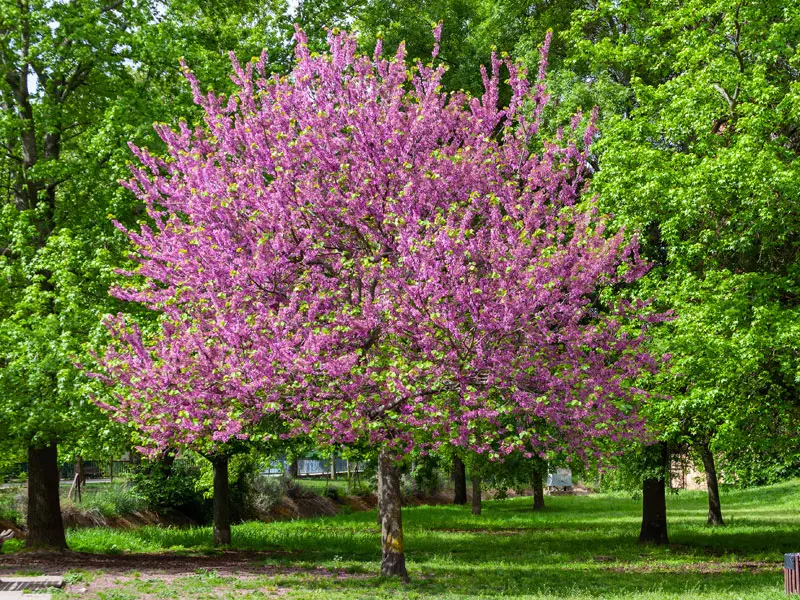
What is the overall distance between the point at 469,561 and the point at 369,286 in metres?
8.12

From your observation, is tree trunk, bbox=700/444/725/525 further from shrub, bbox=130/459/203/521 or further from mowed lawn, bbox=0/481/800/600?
shrub, bbox=130/459/203/521

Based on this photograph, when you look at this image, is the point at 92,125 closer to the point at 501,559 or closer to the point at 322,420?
the point at 322,420

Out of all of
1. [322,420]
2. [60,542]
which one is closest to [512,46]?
[322,420]

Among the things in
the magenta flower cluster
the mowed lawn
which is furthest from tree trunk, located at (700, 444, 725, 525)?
the magenta flower cluster

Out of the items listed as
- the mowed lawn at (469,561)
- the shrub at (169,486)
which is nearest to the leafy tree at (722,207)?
the mowed lawn at (469,561)

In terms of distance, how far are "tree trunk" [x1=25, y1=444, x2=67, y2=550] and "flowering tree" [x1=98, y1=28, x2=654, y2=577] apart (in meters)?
6.87

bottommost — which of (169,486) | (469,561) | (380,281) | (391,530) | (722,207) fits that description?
(469,561)

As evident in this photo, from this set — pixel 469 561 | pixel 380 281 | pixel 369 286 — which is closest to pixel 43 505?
pixel 469 561

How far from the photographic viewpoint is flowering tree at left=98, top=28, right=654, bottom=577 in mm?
12789

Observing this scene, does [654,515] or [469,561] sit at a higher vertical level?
[654,515]

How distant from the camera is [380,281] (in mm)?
13938

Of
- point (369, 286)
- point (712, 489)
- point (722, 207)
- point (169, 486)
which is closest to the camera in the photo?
point (369, 286)

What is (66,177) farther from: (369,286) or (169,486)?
(169,486)

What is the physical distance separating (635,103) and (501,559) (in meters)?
13.7
